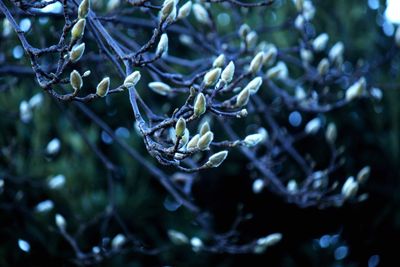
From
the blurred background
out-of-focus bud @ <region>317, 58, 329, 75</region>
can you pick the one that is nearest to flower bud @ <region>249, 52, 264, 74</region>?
out-of-focus bud @ <region>317, 58, 329, 75</region>

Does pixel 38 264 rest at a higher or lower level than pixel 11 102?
lower

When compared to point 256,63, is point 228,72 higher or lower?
higher

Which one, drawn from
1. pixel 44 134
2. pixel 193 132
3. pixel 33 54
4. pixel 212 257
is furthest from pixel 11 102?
pixel 33 54

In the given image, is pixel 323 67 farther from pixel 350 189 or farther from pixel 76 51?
pixel 76 51

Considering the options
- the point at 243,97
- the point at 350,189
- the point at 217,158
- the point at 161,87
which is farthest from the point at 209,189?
the point at 217,158

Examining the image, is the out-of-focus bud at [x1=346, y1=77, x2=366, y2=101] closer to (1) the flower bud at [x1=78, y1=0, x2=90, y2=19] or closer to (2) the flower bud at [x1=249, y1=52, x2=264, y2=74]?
(2) the flower bud at [x1=249, y1=52, x2=264, y2=74]

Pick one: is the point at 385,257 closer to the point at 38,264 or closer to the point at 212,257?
the point at 212,257
